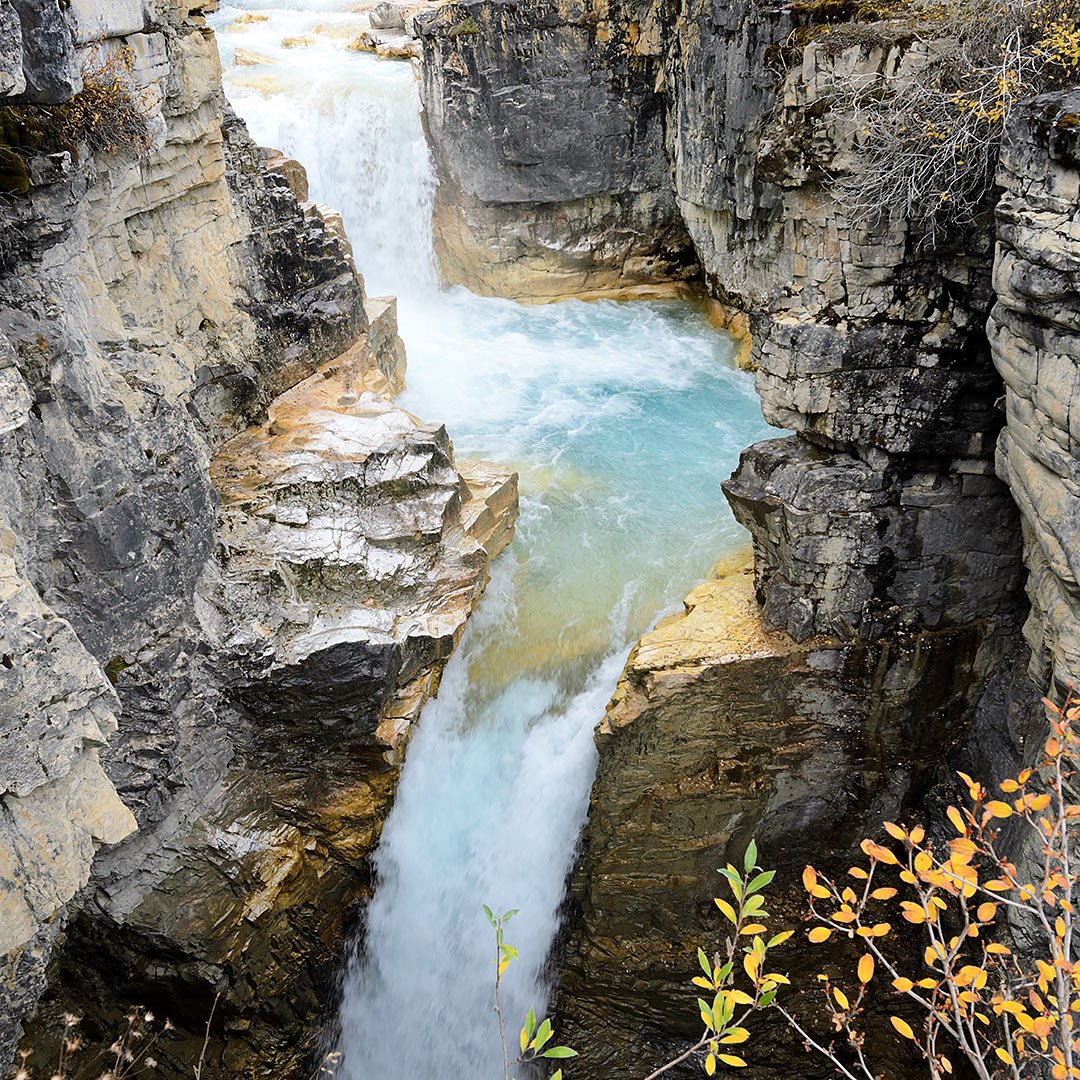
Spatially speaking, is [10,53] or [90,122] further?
[90,122]

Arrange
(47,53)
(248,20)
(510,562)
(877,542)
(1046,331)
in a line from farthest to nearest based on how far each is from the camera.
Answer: (248,20) → (510,562) → (877,542) → (47,53) → (1046,331)

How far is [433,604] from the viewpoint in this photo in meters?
8.77

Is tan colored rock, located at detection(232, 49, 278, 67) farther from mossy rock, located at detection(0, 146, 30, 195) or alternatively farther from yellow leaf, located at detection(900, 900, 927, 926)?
yellow leaf, located at detection(900, 900, 927, 926)

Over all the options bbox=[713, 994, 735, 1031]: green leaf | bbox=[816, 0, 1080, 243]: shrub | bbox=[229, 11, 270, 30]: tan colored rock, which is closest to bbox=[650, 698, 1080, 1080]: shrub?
bbox=[713, 994, 735, 1031]: green leaf

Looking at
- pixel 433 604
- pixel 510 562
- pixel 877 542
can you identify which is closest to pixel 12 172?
pixel 433 604

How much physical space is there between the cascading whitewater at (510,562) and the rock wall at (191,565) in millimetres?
628

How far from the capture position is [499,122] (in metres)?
15.6

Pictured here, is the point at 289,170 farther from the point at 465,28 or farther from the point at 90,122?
the point at 465,28

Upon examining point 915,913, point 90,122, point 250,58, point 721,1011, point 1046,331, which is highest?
point 250,58

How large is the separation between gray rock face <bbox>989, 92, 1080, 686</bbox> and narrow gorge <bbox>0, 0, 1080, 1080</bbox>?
0.10 ft

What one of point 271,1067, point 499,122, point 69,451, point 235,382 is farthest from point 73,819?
point 499,122

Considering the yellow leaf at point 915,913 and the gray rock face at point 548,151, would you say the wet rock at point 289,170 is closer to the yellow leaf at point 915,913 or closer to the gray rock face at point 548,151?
the gray rock face at point 548,151

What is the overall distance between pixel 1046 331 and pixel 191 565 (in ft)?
22.0

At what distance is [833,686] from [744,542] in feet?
8.21
